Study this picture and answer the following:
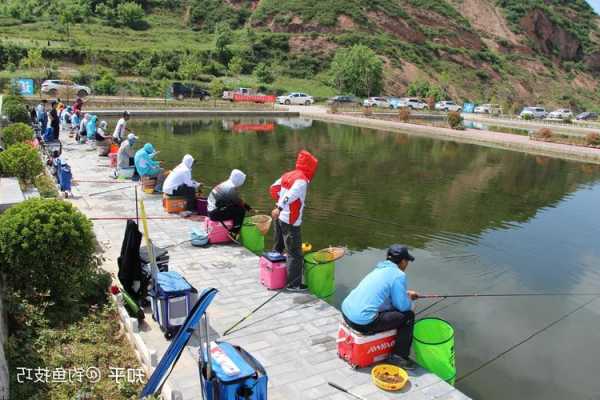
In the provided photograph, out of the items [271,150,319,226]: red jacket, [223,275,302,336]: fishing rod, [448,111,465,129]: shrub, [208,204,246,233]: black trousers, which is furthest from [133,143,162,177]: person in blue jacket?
[448,111,465,129]: shrub

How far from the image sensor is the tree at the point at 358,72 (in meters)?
54.8

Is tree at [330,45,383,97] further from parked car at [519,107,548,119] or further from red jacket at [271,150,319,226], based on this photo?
A: red jacket at [271,150,319,226]

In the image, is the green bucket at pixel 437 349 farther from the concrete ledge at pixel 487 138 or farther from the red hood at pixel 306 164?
the concrete ledge at pixel 487 138

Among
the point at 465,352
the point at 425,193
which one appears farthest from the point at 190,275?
the point at 425,193

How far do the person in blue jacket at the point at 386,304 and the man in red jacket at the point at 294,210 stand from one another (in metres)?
1.67

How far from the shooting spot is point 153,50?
5422cm

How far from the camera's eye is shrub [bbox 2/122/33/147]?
512 inches

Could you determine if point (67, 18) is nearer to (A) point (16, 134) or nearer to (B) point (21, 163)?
(A) point (16, 134)

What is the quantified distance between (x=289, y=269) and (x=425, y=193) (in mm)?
8717

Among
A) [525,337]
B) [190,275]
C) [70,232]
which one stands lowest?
[525,337]

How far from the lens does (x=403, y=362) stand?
5207mm

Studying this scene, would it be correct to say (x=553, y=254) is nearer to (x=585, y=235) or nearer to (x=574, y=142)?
(x=585, y=235)

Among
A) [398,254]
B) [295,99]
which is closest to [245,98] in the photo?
[295,99]

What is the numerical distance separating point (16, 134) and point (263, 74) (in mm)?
45322
